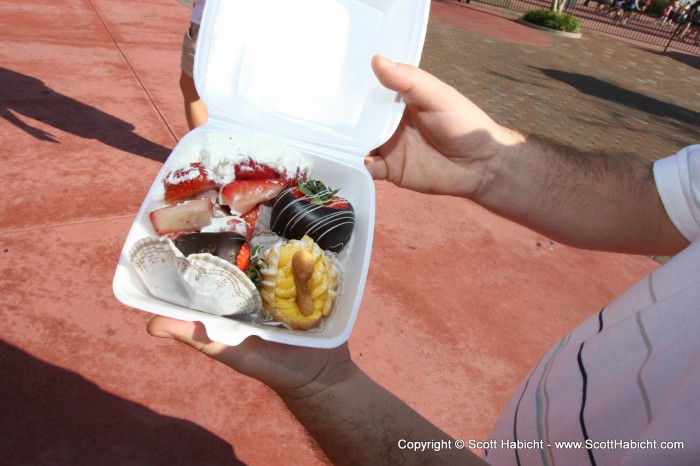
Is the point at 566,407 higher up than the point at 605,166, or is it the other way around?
the point at 605,166

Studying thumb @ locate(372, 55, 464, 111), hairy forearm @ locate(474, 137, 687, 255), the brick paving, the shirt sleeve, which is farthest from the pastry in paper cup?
the brick paving

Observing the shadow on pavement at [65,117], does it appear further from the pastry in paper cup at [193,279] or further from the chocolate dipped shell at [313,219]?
the pastry in paper cup at [193,279]

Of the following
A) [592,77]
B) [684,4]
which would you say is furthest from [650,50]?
[684,4]

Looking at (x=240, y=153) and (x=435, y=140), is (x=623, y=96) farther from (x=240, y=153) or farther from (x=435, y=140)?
(x=240, y=153)

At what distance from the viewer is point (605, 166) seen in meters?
1.83

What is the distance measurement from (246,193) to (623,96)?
33.7ft

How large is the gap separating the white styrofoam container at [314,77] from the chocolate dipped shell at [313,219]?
7 cm

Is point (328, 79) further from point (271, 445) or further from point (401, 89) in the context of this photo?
point (271, 445)

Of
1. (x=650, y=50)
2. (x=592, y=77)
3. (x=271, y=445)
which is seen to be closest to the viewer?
(x=271, y=445)

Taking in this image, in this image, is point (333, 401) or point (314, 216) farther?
point (314, 216)

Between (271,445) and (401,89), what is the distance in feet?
5.10

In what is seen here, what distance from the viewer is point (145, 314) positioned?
235 centimetres

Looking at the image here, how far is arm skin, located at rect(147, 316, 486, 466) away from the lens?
1.21m

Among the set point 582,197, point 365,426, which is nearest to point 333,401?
point 365,426
